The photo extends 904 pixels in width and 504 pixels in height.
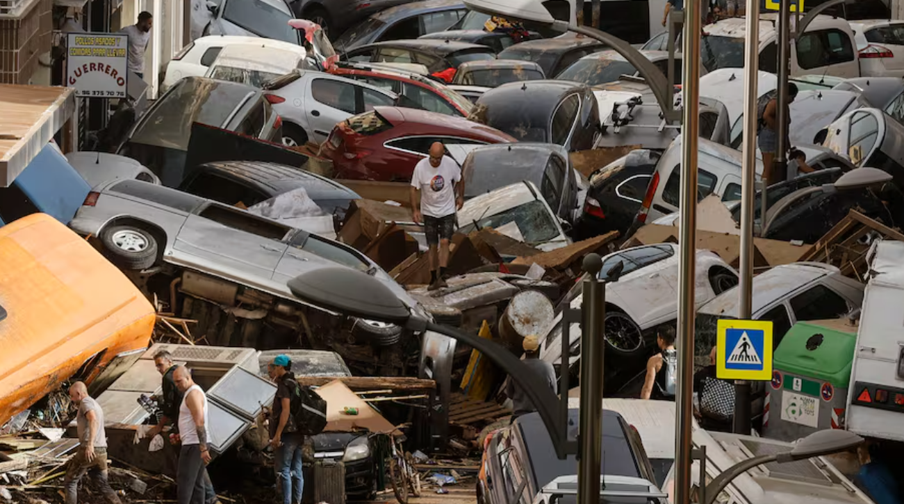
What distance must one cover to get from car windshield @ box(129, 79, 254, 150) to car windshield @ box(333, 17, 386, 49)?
46.4 feet

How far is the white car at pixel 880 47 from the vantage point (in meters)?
32.6

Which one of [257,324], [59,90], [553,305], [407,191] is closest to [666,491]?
[257,324]

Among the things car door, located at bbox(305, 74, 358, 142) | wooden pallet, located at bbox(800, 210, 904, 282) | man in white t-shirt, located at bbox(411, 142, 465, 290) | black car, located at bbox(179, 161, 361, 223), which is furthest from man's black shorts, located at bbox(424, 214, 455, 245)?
car door, located at bbox(305, 74, 358, 142)

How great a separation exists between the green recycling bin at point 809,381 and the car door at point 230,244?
16.5ft

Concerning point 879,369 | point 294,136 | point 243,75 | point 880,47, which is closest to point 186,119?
point 294,136

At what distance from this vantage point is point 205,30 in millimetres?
→ 34344

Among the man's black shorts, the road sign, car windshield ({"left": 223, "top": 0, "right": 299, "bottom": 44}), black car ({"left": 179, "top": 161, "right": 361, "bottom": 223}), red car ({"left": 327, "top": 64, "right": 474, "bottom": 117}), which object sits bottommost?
the man's black shorts

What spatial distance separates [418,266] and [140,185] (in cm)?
354

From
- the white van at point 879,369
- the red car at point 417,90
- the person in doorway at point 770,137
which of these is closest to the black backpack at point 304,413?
the white van at point 879,369

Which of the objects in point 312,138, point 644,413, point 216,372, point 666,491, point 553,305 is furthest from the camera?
point 312,138

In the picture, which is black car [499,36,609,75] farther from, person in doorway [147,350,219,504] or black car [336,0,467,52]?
person in doorway [147,350,219,504]

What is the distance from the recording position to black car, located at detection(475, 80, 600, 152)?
26250 millimetres

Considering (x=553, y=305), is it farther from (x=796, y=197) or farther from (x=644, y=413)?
(x=644, y=413)

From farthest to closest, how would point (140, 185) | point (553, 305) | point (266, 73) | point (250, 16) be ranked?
1. point (250, 16)
2. point (266, 73)
3. point (553, 305)
4. point (140, 185)
